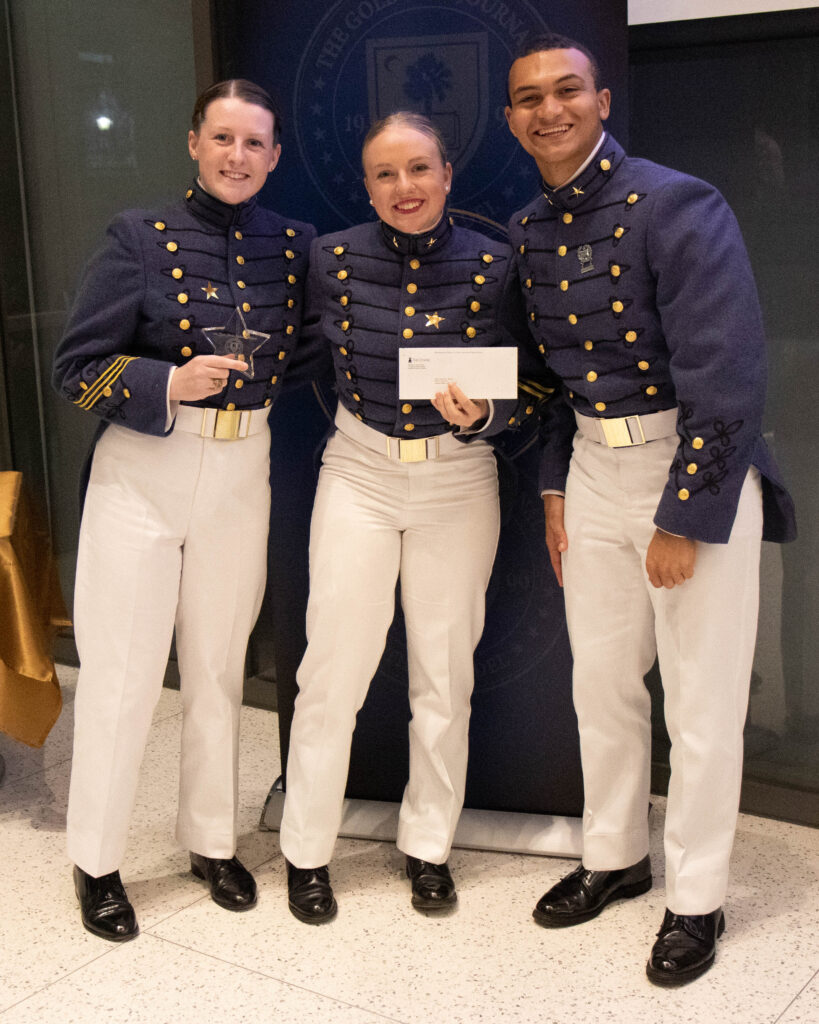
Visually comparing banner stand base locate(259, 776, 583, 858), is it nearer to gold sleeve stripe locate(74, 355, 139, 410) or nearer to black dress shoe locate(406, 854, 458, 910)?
black dress shoe locate(406, 854, 458, 910)

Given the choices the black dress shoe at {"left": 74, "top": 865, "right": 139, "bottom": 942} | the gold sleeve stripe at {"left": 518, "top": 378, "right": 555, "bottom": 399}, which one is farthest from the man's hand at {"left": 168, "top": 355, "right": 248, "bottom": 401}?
the black dress shoe at {"left": 74, "top": 865, "right": 139, "bottom": 942}

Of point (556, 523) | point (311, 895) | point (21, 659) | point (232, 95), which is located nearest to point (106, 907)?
point (311, 895)

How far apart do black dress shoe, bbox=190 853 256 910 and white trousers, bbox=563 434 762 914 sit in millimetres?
821

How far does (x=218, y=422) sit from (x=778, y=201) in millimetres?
1486

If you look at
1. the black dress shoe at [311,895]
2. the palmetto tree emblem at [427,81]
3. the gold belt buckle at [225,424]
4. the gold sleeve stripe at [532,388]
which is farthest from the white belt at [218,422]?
the black dress shoe at [311,895]

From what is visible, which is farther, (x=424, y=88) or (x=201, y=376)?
(x=424, y=88)

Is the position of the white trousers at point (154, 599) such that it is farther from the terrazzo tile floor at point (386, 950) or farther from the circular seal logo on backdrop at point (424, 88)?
the circular seal logo on backdrop at point (424, 88)

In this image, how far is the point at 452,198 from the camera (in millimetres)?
2934

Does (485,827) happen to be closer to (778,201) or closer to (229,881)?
(229,881)

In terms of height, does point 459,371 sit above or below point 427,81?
below

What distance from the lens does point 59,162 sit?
423 centimetres

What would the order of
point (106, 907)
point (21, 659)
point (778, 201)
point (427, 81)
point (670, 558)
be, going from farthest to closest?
point (21, 659), point (778, 201), point (427, 81), point (106, 907), point (670, 558)

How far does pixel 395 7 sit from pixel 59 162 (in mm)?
1795

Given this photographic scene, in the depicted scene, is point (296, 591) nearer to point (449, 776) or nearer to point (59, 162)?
point (449, 776)
